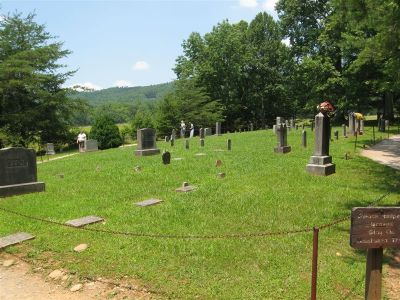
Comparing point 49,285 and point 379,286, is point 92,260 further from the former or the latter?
point 379,286

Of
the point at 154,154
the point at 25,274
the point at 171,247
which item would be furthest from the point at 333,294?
A: the point at 154,154

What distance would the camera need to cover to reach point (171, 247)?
6.98 metres

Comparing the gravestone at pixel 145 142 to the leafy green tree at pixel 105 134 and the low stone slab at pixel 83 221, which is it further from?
the leafy green tree at pixel 105 134

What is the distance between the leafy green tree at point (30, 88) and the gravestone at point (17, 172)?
22338 millimetres

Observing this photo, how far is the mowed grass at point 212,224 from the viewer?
19.3 feet

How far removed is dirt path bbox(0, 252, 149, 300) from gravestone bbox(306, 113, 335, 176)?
9028 millimetres

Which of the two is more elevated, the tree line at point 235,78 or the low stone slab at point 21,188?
the tree line at point 235,78

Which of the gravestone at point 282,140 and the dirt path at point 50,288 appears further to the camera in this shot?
the gravestone at point 282,140

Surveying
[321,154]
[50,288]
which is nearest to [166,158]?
[321,154]

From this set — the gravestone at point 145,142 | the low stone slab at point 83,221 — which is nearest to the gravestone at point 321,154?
the low stone slab at point 83,221

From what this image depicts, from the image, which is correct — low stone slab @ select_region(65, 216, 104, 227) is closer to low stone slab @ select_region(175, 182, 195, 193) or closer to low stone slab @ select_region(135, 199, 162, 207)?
low stone slab @ select_region(135, 199, 162, 207)

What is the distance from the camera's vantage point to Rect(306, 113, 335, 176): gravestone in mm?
13109

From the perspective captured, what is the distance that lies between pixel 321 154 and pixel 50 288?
10.1 metres

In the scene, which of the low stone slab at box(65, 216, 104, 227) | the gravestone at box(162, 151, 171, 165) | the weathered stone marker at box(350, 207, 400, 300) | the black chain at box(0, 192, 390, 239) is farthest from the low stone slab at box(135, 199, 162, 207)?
the weathered stone marker at box(350, 207, 400, 300)
